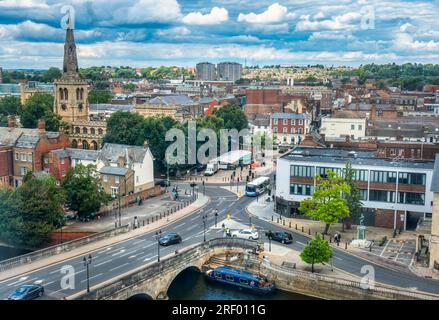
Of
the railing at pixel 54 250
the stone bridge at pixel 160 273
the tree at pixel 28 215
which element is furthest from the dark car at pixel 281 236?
the tree at pixel 28 215

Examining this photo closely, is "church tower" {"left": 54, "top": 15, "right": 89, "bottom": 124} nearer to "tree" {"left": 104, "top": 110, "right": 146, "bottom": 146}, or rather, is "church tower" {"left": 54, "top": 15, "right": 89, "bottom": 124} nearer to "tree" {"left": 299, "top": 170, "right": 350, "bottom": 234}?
"tree" {"left": 104, "top": 110, "right": 146, "bottom": 146}

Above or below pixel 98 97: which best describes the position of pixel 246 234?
below

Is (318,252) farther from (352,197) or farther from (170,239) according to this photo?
(170,239)

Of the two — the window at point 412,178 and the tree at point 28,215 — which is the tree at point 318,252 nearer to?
the window at point 412,178

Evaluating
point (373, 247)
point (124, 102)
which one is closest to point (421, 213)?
point (373, 247)

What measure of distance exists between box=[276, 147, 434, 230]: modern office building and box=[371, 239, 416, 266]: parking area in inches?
185

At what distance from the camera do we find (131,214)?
56.4 metres

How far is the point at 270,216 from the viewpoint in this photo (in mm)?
56250

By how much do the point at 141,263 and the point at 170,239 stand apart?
5743 mm

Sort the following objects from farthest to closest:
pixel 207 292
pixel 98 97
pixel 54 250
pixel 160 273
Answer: pixel 98 97
pixel 54 250
pixel 207 292
pixel 160 273

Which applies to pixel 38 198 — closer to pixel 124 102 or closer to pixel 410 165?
pixel 410 165

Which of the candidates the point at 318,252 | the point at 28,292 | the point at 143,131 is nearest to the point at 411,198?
the point at 318,252
